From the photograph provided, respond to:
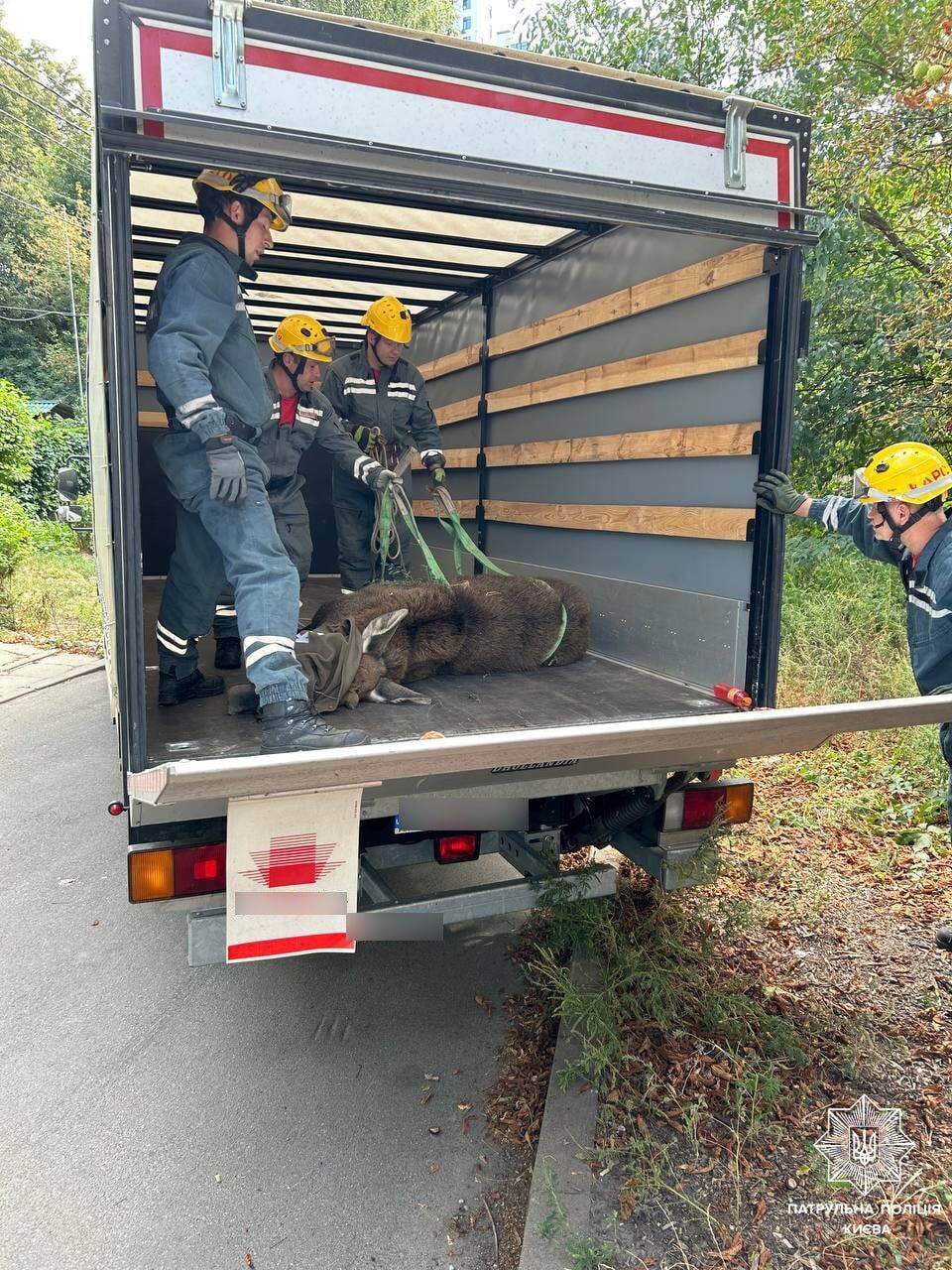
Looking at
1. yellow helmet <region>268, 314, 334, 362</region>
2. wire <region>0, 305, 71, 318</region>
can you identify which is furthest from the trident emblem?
wire <region>0, 305, 71, 318</region>

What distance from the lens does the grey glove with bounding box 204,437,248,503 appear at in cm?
288

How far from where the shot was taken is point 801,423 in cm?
707

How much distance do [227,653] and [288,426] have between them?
3.89 ft

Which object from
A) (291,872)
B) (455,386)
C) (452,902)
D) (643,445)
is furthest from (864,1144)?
(455,386)

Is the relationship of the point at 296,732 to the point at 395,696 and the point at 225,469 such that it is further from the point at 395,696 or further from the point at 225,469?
→ the point at 225,469

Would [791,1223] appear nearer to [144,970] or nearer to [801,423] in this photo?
[144,970]

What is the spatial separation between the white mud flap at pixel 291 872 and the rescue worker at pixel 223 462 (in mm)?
611

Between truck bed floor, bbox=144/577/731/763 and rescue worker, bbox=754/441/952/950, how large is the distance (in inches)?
32.3

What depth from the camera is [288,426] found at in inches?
174

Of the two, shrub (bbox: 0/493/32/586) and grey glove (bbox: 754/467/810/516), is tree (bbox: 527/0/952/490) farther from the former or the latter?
shrub (bbox: 0/493/32/586)

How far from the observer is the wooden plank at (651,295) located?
11.4ft

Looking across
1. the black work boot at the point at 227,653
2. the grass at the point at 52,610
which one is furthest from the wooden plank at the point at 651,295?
the grass at the point at 52,610

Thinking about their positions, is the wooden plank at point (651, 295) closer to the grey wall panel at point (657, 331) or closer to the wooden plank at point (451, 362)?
the grey wall panel at point (657, 331)

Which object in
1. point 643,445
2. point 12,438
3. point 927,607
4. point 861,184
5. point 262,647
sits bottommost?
point 262,647
